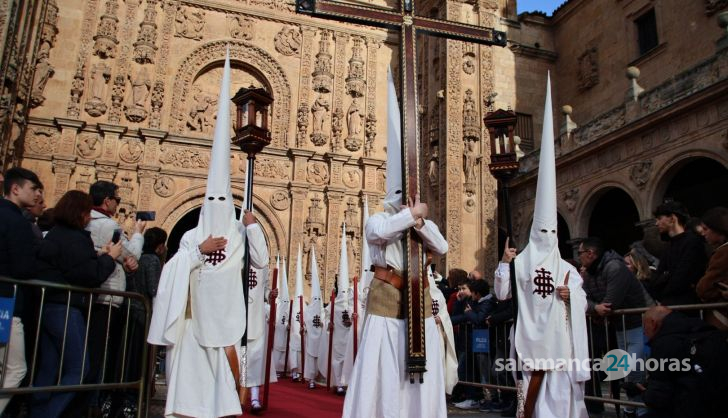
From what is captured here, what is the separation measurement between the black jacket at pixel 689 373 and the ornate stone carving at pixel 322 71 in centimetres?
1429

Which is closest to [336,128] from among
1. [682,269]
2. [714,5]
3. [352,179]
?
[352,179]

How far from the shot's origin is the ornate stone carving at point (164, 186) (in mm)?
15352

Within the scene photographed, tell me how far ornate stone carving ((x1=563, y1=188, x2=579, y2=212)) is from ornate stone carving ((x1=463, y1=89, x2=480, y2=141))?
291 centimetres

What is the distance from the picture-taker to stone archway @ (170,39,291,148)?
16141 mm

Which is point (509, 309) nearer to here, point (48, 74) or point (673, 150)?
point (673, 150)

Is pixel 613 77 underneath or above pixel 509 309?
above

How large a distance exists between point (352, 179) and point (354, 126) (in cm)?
159

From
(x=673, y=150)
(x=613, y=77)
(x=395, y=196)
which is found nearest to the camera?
(x=395, y=196)

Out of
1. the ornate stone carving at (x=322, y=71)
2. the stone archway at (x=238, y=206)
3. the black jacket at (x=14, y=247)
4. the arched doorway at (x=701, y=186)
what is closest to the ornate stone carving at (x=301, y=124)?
the ornate stone carving at (x=322, y=71)

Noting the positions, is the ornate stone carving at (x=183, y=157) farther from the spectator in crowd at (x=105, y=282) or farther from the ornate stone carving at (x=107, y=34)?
the spectator in crowd at (x=105, y=282)

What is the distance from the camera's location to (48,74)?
14.8 meters

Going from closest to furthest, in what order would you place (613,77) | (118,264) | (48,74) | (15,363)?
1. (15,363)
2. (118,264)
3. (48,74)
4. (613,77)

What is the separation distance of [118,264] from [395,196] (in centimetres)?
253

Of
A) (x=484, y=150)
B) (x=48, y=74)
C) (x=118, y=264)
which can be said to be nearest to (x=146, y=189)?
(x=48, y=74)
